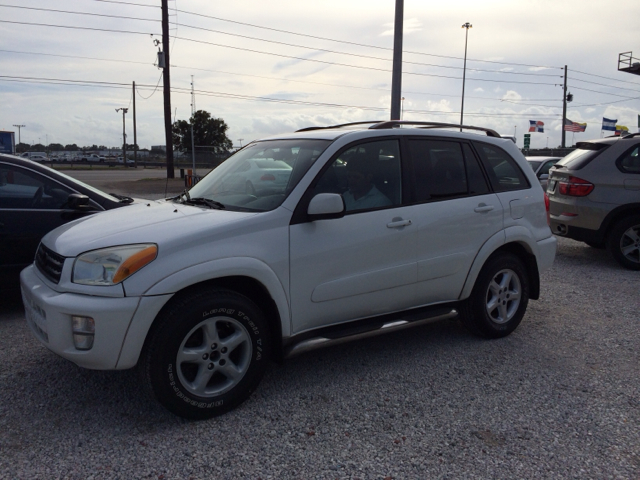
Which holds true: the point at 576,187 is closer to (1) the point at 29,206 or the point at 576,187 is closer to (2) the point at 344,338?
(2) the point at 344,338

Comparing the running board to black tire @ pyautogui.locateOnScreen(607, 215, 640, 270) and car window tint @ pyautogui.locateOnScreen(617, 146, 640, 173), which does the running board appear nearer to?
black tire @ pyautogui.locateOnScreen(607, 215, 640, 270)

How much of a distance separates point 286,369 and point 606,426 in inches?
83.0

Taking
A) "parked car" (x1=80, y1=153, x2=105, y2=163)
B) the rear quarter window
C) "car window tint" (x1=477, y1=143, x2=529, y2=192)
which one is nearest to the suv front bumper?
"car window tint" (x1=477, y1=143, x2=529, y2=192)

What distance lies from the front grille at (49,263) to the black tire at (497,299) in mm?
3056

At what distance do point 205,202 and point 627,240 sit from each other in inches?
248

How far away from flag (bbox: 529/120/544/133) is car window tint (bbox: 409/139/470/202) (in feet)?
171

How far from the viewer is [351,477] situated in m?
2.72

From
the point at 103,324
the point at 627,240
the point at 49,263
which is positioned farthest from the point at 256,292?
the point at 627,240

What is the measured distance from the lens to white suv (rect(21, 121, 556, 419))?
10.0 ft

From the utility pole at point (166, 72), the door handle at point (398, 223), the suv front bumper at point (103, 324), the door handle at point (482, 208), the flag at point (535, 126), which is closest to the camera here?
the suv front bumper at point (103, 324)

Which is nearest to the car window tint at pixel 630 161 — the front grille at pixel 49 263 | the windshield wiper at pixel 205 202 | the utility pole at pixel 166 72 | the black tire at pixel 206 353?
the windshield wiper at pixel 205 202

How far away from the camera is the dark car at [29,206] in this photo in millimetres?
4973

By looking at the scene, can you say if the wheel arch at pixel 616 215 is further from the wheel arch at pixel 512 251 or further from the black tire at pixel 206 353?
the black tire at pixel 206 353

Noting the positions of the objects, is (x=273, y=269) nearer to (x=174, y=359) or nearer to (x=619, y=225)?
(x=174, y=359)
